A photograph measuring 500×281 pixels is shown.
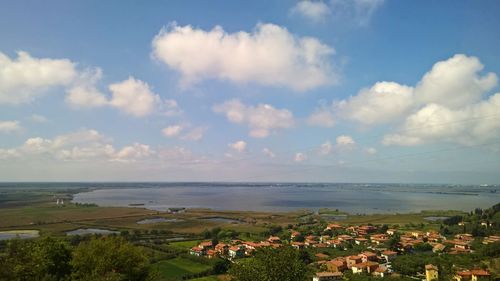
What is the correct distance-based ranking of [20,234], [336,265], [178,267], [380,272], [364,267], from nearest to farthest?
[380,272] < [364,267] < [336,265] < [178,267] < [20,234]

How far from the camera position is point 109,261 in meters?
15.2

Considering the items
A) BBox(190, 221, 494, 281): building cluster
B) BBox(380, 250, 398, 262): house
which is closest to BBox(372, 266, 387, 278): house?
BBox(190, 221, 494, 281): building cluster

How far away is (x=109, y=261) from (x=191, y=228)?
4764cm

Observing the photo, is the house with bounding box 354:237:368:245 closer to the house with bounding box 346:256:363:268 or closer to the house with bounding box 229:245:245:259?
the house with bounding box 346:256:363:268

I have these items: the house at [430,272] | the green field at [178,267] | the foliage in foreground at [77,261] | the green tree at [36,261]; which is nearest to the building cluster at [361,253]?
the house at [430,272]

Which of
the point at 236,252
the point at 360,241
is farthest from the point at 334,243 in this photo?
the point at 236,252

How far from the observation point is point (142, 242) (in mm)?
45656

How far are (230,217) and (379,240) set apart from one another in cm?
4002

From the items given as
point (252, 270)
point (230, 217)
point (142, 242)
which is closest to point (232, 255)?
point (142, 242)

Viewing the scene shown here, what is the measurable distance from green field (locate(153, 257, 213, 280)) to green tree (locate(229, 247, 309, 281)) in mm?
18507

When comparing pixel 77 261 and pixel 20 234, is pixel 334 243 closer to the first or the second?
pixel 77 261

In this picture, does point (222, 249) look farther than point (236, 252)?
Yes

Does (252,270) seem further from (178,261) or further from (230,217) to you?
(230,217)

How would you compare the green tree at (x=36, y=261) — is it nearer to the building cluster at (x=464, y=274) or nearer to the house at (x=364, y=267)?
the house at (x=364, y=267)
